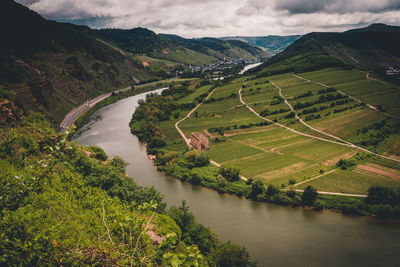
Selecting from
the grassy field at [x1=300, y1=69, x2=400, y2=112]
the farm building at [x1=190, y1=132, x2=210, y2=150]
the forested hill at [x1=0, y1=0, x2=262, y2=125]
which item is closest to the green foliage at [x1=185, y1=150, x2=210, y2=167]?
the farm building at [x1=190, y1=132, x2=210, y2=150]

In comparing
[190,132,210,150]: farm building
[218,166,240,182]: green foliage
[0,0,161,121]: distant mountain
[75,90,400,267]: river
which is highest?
[0,0,161,121]: distant mountain

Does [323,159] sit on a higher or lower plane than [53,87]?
lower

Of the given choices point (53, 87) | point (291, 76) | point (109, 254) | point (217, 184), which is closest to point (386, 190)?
point (217, 184)

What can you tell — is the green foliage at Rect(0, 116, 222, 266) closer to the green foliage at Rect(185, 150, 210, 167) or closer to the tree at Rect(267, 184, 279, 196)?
the tree at Rect(267, 184, 279, 196)

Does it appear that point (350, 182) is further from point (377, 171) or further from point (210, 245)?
point (210, 245)

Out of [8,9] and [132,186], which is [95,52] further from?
[132,186]
